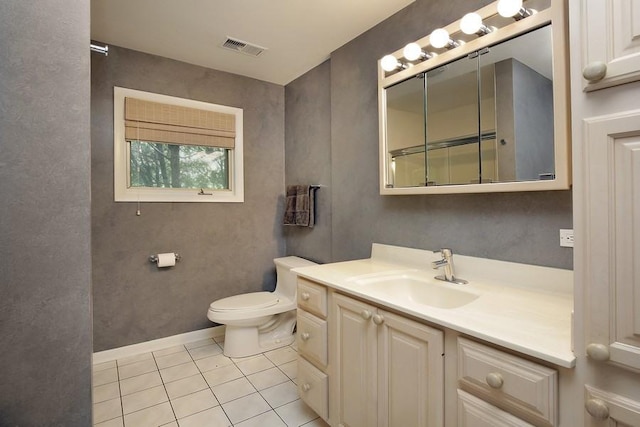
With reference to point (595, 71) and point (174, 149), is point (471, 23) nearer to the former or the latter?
point (595, 71)

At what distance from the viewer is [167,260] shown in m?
2.57

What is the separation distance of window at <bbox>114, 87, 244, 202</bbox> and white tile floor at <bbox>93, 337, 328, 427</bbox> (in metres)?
1.27

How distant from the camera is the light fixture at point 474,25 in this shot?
1.41 m

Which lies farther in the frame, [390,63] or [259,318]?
[259,318]

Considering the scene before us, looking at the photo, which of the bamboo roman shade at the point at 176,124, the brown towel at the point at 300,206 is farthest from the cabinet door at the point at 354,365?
the bamboo roman shade at the point at 176,124

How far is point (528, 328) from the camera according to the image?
94 cm

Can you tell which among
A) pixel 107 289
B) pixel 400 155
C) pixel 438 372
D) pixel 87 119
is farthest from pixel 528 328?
pixel 107 289

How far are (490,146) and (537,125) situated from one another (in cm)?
20

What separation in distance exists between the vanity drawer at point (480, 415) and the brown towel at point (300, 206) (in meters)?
1.92

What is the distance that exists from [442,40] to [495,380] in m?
1.47

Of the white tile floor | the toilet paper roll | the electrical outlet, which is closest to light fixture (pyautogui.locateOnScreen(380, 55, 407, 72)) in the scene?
the electrical outlet

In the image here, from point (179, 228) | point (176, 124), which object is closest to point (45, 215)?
point (179, 228)

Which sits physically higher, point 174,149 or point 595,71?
point 174,149

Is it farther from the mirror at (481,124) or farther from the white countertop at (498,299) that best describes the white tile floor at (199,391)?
the mirror at (481,124)
